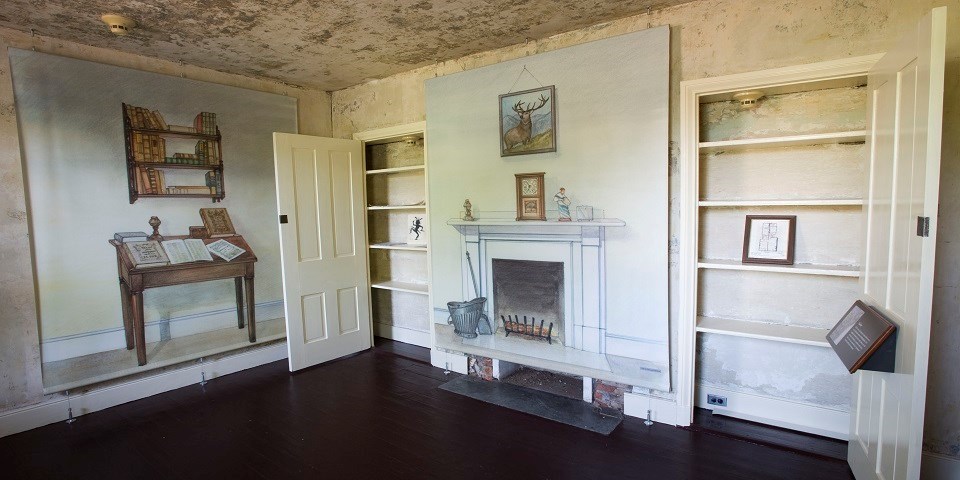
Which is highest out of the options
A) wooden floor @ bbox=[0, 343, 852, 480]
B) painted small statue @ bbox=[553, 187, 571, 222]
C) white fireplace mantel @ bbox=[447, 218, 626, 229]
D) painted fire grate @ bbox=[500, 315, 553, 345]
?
painted small statue @ bbox=[553, 187, 571, 222]

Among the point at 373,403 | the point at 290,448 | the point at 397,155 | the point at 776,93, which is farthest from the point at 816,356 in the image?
the point at 397,155

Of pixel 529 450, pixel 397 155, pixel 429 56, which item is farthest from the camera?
pixel 397 155

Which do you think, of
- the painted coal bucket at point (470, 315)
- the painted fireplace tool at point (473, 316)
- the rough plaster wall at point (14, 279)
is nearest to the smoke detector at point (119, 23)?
the rough plaster wall at point (14, 279)

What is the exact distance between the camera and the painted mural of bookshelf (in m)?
3.49

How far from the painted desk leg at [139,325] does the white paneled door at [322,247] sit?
105 cm

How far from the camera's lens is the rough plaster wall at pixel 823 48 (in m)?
2.23

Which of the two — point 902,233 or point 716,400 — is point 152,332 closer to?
point 716,400

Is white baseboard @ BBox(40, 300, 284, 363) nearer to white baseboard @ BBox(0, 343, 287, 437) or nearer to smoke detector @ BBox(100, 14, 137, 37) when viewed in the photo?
white baseboard @ BBox(0, 343, 287, 437)

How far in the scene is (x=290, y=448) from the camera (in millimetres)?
2787

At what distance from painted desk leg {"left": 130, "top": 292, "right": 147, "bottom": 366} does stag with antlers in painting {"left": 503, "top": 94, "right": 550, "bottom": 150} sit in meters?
3.14

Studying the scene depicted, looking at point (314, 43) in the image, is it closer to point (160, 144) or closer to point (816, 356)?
point (160, 144)

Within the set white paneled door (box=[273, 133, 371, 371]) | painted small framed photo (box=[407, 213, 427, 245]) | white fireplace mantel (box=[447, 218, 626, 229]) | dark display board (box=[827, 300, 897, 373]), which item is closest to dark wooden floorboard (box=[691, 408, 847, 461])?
dark display board (box=[827, 300, 897, 373])

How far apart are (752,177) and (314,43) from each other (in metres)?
3.21

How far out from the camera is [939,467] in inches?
91.4
